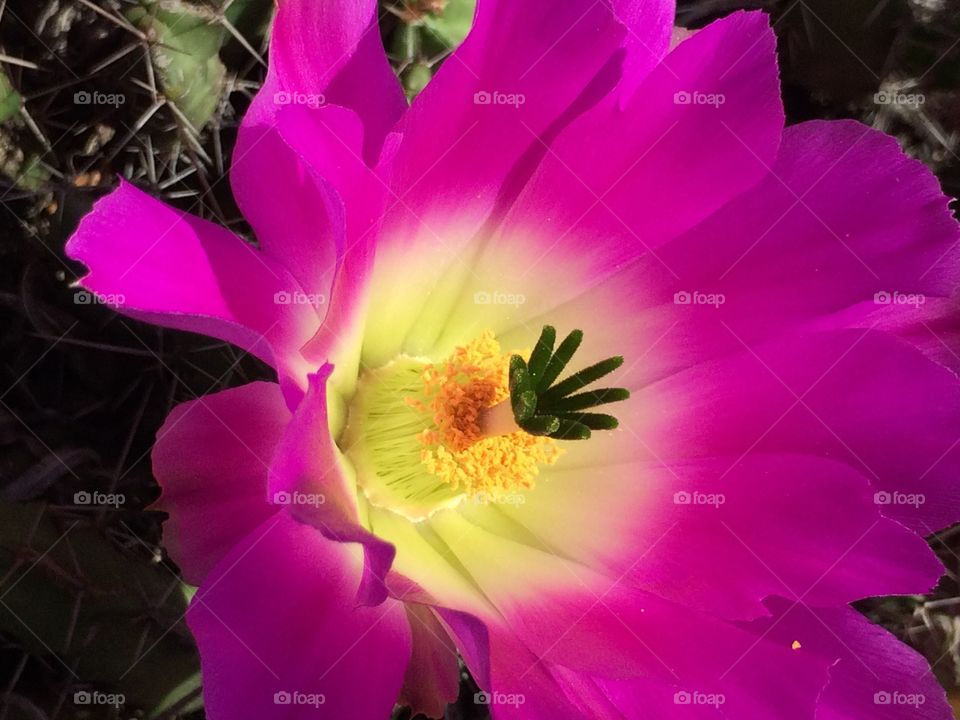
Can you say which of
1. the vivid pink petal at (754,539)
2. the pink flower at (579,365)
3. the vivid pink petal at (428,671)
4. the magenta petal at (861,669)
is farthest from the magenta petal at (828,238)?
the vivid pink petal at (428,671)

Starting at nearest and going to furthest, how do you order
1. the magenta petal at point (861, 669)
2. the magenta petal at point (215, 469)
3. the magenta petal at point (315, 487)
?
the magenta petal at point (315, 487)
the magenta petal at point (215, 469)
the magenta petal at point (861, 669)

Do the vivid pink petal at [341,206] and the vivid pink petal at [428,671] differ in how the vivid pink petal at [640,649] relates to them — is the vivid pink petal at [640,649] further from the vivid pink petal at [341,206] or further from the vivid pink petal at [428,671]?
the vivid pink petal at [341,206]

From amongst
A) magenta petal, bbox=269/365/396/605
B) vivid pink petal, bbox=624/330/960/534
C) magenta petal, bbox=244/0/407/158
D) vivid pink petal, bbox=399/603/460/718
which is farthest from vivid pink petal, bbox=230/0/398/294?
vivid pink petal, bbox=624/330/960/534

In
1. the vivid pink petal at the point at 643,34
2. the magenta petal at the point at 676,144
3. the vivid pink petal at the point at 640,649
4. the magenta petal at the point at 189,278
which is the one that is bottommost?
the vivid pink petal at the point at 640,649

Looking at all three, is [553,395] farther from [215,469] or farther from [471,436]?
[215,469]

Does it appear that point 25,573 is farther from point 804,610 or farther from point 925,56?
point 925,56

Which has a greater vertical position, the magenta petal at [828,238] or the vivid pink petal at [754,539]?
the magenta petal at [828,238]

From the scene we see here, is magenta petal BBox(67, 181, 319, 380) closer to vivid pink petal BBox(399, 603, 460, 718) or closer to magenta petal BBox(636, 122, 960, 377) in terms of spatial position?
vivid pink petal BBox(399, 603, 460, 718)

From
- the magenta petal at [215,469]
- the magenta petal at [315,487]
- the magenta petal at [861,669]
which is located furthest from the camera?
the magenta petal at [861,669]
